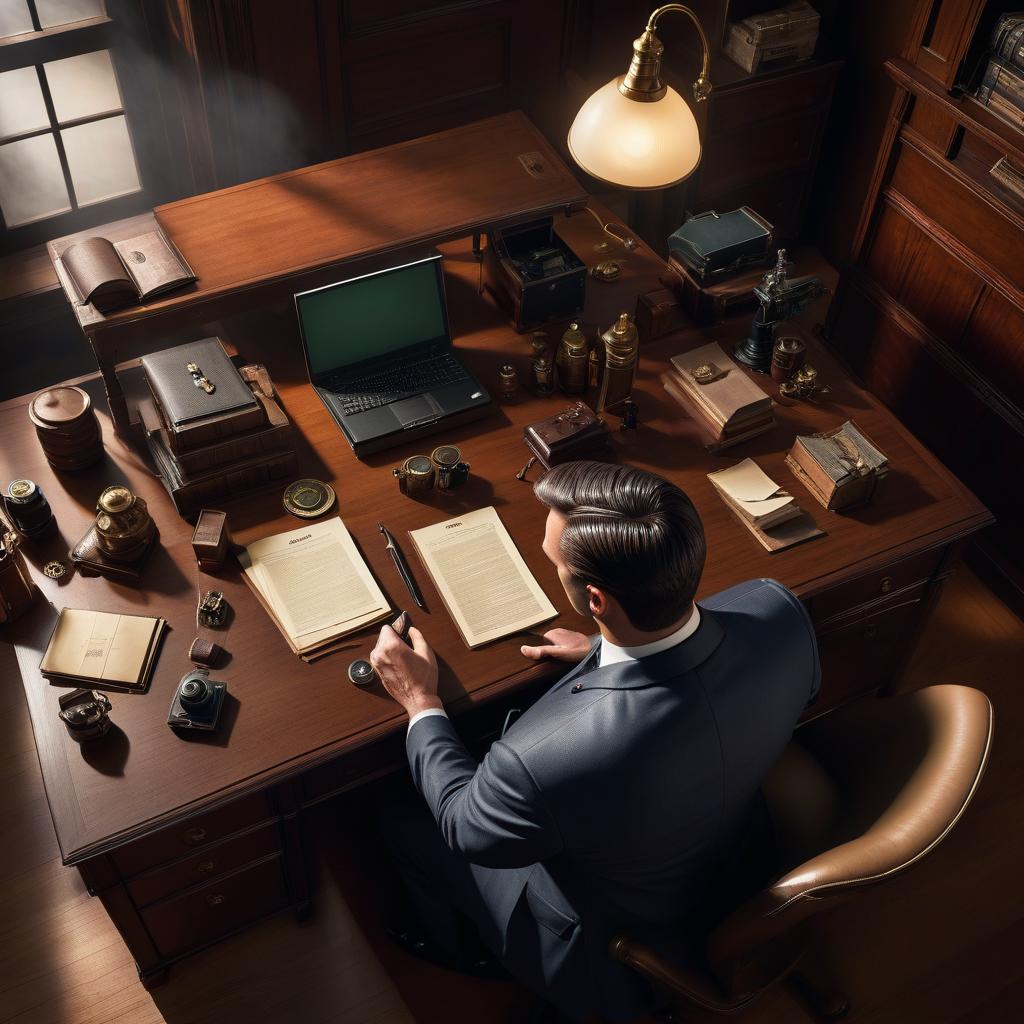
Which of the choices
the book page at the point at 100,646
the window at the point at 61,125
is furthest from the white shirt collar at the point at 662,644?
the window at the point at 61,125

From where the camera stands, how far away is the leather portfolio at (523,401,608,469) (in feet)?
9.10

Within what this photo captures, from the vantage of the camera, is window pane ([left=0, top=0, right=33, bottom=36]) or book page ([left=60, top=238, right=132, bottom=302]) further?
window pane ([left=0, top=0, right=33, bottom=36])

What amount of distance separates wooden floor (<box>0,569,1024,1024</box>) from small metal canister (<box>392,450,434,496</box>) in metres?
0.98

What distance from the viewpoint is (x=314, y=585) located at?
2.53 meters

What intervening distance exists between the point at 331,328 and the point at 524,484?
63cm

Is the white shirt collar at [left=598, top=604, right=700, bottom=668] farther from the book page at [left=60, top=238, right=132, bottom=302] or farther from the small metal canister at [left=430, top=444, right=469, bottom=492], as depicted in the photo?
the book page at [left=60, top=238, right=132, bottom=302]

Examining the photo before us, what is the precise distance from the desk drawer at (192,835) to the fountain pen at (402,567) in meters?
0.54

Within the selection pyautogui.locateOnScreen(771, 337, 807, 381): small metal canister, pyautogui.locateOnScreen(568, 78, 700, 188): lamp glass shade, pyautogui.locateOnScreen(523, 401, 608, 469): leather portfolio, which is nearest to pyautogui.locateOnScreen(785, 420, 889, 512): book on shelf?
pyautogui.locateOnScreen(771, 337, 807, 381): small metal canister

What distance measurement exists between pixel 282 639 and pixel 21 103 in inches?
86.0

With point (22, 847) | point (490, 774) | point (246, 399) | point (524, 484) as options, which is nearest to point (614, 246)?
point (524, 484)

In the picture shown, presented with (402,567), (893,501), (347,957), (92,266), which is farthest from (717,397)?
(347,957)

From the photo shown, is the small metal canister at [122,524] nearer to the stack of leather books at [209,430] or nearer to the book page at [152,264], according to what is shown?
the stack of leather books at [209,430]

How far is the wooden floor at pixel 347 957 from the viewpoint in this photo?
2.73 m

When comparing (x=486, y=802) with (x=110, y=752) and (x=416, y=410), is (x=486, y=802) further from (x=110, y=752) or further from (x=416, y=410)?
(x=416, y=410)
